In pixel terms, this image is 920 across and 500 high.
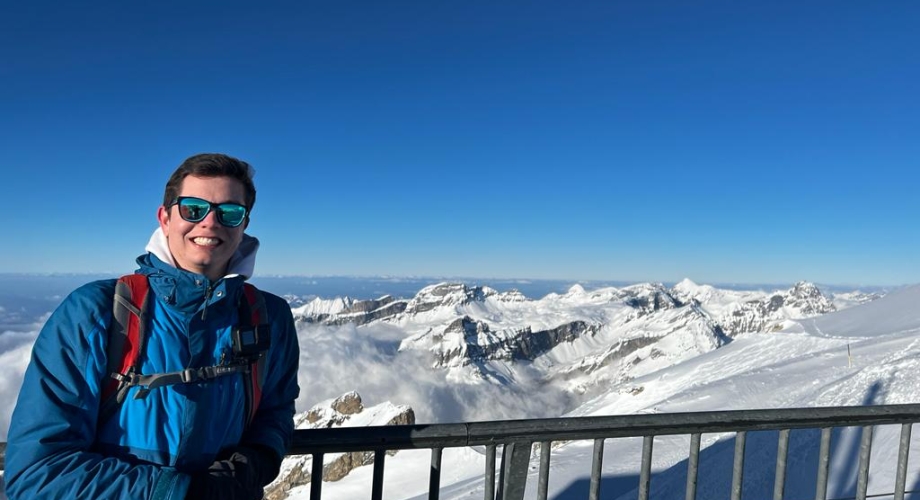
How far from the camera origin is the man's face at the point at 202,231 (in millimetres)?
2459

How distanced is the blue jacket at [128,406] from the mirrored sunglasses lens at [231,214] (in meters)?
0.25

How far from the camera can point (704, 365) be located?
38219 mm

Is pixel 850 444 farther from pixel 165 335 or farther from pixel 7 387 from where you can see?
pixel 7 387

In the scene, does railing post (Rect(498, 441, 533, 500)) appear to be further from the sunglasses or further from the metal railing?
the sunglasses

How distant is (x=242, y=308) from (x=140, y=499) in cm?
86

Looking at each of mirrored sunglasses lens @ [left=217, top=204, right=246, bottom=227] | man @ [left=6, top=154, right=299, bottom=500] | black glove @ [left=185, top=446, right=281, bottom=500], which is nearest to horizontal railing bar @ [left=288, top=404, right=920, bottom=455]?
black glove @ [left=185, top=446, right=281, bottom=500]

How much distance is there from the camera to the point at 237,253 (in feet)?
8.89

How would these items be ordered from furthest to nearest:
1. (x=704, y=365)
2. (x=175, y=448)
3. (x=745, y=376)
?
(x=704, y=365)
(x=745, y=376)
(x=175, y=448)

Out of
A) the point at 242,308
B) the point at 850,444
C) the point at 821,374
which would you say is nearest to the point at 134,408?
the point at 242,308

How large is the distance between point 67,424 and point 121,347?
0.33 m

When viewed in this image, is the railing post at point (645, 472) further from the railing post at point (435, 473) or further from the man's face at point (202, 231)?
the man's face at point (202, 231)

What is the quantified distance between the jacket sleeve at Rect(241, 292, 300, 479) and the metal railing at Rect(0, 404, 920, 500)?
29 cm

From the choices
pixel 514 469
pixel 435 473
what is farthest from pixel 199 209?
pixel 514 469

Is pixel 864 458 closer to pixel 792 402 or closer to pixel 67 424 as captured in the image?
pixel 67 424
